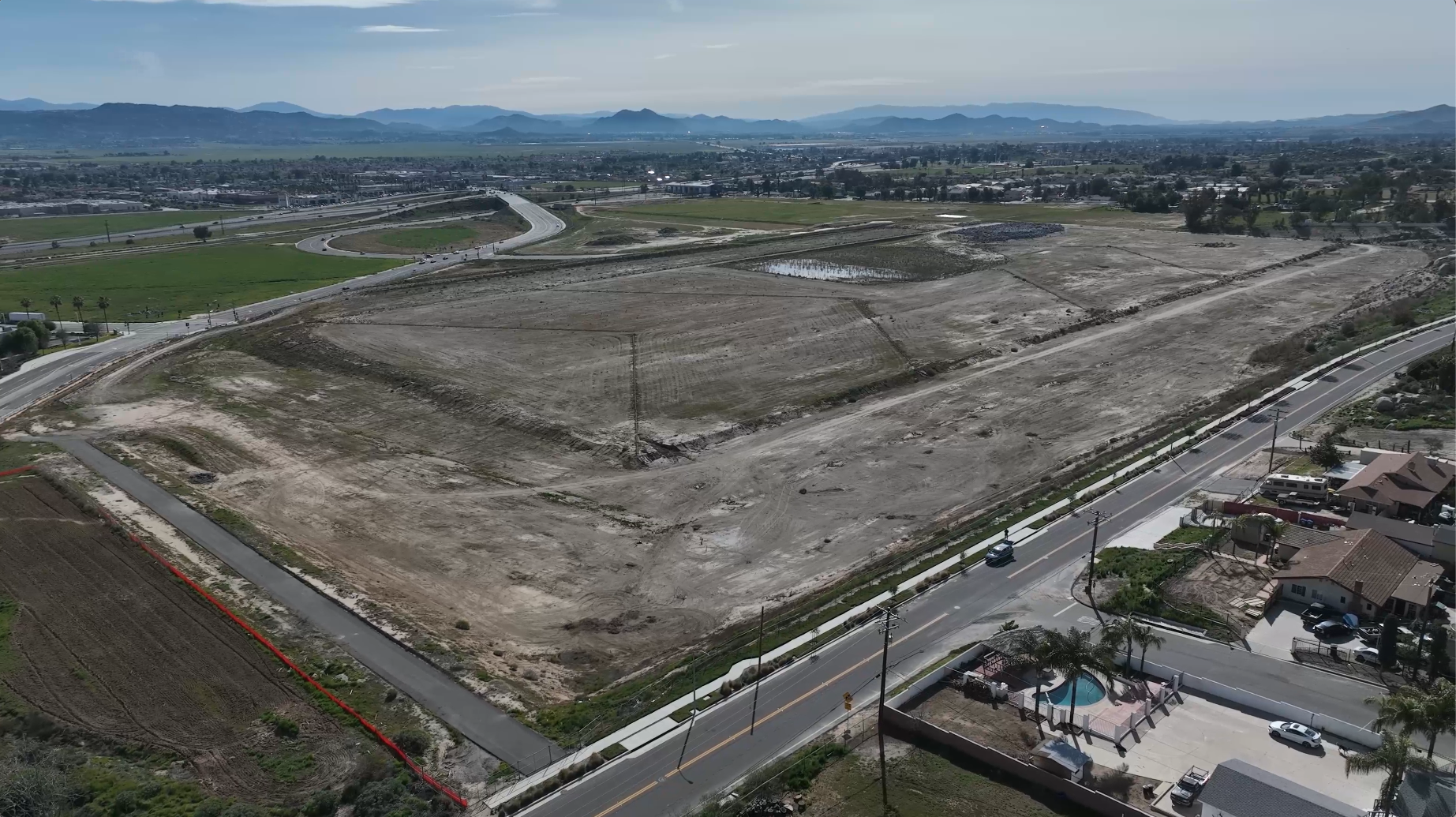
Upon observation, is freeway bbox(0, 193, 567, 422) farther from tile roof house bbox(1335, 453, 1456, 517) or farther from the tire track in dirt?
tile roof house bbox(1335, 453, 1456, 517)

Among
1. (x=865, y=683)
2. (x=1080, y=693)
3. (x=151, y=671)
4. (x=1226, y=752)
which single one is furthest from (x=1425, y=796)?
(x=151, y=671)

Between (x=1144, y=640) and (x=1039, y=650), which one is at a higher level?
(x=1039, y=650)

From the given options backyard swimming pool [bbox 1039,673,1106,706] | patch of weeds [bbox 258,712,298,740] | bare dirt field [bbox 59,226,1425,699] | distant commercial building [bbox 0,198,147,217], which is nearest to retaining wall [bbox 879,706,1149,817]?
backyard swimming pool [bbox 1039,673,1106,706]

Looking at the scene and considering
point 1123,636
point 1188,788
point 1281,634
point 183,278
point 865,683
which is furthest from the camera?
point 183,278

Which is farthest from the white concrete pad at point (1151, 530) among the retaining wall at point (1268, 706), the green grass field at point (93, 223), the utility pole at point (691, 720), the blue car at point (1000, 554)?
the green grass field at point (93, 223)

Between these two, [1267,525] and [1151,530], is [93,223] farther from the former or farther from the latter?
[1267,525]

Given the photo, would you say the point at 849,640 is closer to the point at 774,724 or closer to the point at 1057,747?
the point at 774,724

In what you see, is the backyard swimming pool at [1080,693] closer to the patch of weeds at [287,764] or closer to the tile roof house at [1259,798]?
the tile roof house at [1259,798]
